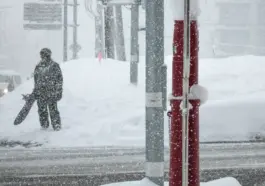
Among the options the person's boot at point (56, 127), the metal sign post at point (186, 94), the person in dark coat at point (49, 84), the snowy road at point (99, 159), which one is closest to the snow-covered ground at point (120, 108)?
the person's boot at point (56, 127)

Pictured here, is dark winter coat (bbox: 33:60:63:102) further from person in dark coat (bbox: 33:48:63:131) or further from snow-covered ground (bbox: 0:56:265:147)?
snow-covered ground (bbox: 0:56:265:147)

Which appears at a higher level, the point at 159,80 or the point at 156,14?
the point at 156,14

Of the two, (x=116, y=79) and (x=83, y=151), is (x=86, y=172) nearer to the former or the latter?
(x=83, y=151)

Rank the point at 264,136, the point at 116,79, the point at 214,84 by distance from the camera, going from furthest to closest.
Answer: the point at 116,79 < the point at 214,84 < the point at 264,136

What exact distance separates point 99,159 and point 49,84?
375 cm

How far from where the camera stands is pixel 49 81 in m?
12.8

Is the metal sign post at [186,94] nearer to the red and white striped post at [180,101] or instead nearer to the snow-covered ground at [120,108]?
the red and white striped post at [180,101]

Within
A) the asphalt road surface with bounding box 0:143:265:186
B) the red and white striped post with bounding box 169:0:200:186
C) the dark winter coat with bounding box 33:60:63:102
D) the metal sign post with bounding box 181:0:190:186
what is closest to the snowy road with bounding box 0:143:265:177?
the asphalt road surface with bounding box 0:143:265:186

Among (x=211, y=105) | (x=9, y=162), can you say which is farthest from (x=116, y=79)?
(x=9, y=162)

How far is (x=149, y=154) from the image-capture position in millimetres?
5391

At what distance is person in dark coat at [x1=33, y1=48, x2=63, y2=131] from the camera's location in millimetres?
12734

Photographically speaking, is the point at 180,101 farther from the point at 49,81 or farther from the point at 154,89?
the point at 49,81

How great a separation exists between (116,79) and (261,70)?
18.7 feet

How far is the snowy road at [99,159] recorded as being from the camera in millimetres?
8594
